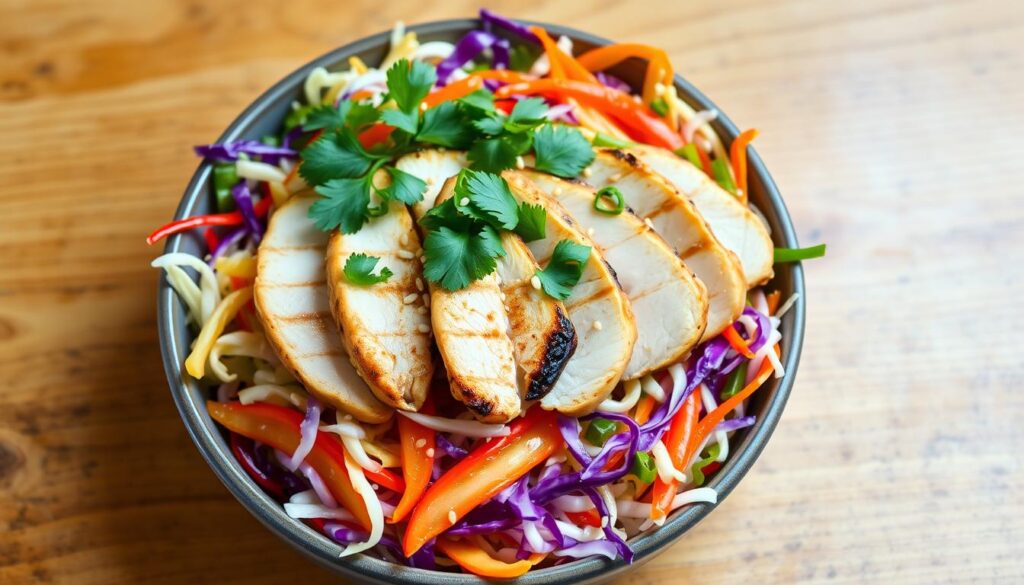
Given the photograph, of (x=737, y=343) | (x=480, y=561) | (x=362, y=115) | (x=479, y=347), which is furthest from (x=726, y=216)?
(x=480, y=561)

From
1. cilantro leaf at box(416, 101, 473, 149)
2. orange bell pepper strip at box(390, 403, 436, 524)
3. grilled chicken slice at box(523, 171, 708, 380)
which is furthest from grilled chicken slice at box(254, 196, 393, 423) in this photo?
grilled chicken slice at box(523, 171, 708, 380)

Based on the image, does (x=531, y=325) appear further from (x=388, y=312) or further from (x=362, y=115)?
(x=362, y=115)

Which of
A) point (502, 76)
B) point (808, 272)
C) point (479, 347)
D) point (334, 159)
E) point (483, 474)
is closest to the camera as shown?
point (479, 347)

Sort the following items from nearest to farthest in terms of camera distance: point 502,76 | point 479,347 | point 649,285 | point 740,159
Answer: point 479,347, point 649,285, point 740,159, point 502,76

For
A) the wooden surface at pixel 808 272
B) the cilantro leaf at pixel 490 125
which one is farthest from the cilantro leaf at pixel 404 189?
the wooden surface at pixel 808 272

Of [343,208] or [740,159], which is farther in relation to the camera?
[740,159]

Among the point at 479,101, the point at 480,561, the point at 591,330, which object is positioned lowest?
the point at 480,561
